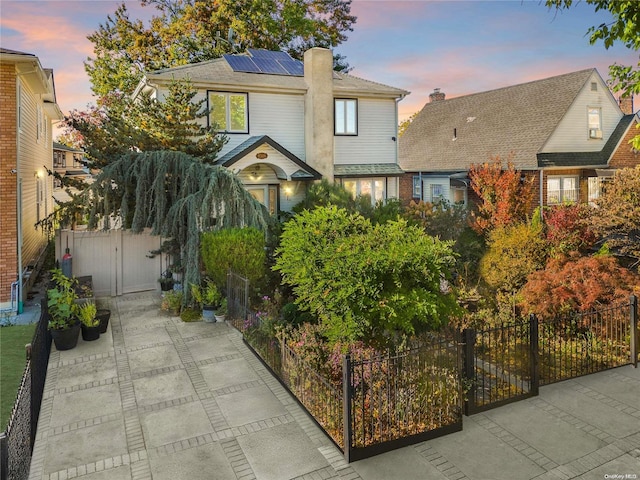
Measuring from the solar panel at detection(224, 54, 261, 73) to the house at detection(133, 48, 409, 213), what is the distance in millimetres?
48

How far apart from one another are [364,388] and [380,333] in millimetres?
1453

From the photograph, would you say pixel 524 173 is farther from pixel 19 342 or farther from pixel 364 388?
pixel 19 342

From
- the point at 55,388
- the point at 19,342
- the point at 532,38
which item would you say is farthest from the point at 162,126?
the point at 532,38

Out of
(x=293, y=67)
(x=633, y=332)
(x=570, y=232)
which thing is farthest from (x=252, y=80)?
(x=633, y=332)

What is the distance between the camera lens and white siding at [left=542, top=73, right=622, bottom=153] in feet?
82.5

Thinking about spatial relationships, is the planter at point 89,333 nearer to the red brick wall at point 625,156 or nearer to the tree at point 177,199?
the tree at point 177,199

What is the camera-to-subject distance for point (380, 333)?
873cm

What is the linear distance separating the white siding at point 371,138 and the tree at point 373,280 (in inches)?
→ 562

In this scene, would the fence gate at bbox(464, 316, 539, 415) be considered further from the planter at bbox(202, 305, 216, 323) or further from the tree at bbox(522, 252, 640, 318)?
the planter at bbox(202, 305, 216, 323)

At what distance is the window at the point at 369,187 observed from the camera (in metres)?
23.1

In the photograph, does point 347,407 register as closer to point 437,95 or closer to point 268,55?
point 268,55

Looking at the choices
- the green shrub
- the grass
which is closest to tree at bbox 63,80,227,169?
the green shrub

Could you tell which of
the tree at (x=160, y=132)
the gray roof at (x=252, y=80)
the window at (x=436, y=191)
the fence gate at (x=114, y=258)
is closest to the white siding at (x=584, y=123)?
the window at (x=436, y=191)

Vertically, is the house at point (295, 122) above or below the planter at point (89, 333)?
above
